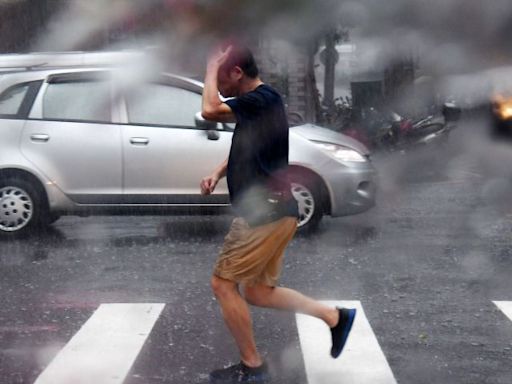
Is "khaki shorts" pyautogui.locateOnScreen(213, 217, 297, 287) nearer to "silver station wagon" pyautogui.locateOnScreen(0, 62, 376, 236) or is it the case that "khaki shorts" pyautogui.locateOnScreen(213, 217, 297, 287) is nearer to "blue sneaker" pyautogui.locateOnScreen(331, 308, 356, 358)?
"blue sneaker" pyautogui.locateOnScreen(331, 308, 356, 358)

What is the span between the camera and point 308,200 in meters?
9.45

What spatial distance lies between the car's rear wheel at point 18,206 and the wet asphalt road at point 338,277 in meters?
0.18

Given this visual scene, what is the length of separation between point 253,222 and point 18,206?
519 centimetres

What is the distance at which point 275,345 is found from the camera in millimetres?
5566

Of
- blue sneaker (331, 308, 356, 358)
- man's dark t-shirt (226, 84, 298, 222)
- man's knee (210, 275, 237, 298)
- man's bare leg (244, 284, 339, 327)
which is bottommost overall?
blue sneaker (331, 308, 356, 358)

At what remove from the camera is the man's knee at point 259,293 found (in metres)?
4.71

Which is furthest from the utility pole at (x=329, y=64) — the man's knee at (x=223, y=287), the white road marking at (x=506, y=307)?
the white road marking at (x=506, y=307)

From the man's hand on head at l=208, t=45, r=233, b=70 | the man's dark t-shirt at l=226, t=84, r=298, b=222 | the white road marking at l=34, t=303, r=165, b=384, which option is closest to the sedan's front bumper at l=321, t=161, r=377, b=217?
the white road marking at l=34, t=303, r=165, b=384

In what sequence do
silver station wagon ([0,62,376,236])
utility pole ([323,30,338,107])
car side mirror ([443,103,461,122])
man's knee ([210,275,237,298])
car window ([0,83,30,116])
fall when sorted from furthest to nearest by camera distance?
1. silver station wagon ([0,62,376,236])
2. car window ([0,83,30,116])
3. man's knee ([210,275,237,298])
4. car side mirror ([443,103,461,122])
5. utility pole ([323,30,338,107])

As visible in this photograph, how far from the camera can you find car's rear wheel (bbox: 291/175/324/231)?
9414mm

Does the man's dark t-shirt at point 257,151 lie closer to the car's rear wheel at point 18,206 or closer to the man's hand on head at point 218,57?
the man's hand on head at point 218,57

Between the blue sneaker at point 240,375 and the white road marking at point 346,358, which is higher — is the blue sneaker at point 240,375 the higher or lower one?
the higher one

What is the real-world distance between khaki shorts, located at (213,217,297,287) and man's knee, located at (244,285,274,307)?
0.22 feet

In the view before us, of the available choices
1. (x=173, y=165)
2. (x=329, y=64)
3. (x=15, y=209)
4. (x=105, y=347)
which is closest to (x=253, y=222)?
(x=105, y=347)
